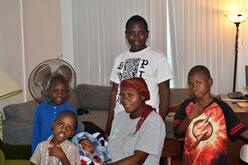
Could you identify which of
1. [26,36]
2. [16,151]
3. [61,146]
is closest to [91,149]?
[61,146]

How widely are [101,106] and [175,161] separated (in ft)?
5.97

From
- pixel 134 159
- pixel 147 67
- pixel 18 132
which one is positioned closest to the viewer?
pixel 134 159

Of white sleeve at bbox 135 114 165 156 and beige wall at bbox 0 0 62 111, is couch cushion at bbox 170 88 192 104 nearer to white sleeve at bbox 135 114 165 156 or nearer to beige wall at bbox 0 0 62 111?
beige wall at bbox 0 0 62 111

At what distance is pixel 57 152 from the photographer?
2.23 m

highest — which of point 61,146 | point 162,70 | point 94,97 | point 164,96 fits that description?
point 162,70

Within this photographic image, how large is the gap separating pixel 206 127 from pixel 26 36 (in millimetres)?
3515

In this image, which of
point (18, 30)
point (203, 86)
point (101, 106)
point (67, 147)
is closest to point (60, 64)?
point (67, 147)

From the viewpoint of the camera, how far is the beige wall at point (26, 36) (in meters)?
4.59

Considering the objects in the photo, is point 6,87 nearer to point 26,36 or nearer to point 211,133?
point 211,133

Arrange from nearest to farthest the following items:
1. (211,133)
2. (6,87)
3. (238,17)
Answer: (211,133) < (6,87) < (238,17)

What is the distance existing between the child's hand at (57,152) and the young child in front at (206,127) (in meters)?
0.75

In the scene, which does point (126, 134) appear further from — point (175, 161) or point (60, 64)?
point (175, 161)

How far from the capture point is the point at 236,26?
6000 millimetres

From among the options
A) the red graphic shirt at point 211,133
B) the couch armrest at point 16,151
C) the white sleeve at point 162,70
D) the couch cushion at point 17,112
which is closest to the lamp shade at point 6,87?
the couch armrest at point 16,151
